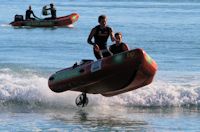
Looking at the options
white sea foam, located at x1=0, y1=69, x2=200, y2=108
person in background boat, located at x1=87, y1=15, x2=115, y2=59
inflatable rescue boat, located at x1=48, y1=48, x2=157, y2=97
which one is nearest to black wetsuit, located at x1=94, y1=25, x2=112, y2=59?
person in background boat, located at x1=87, y1=15, x2=115, y2=59

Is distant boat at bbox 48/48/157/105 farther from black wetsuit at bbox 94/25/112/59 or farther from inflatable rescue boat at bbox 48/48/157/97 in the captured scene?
black wetsuit at bbox 94/25/112/59

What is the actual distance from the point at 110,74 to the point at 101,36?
88cm

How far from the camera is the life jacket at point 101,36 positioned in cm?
1777

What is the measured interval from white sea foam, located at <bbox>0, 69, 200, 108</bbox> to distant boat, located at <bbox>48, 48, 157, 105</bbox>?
5.58ft

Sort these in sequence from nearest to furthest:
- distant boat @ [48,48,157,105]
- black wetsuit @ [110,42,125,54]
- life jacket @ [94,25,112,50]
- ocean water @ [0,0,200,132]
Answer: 1. distant boat @ [48,48,157,105]
2. ocean water @ [0,0,200,132]
3. black wetsuit @ [110,42,125,54]
4. life jacket @ [94,25,112,50]

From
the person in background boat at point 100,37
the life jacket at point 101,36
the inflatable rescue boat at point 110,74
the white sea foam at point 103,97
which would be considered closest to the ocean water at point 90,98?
the white sea foam at point 103,97

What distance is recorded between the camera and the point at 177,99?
21.1 meters

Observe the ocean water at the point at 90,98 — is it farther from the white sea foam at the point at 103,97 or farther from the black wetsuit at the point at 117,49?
the black wetsuit at the point at 117,49

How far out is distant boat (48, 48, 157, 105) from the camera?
17141 millimetres

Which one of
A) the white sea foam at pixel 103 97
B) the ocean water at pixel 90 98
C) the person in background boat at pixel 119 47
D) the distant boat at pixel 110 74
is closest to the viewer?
the distant boat at pixel 110 74

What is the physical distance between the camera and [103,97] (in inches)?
810

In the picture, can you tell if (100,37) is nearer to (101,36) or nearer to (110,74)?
(101,36)

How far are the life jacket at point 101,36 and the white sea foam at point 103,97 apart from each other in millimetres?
2823

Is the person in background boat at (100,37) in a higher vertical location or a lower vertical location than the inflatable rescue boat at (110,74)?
higher
